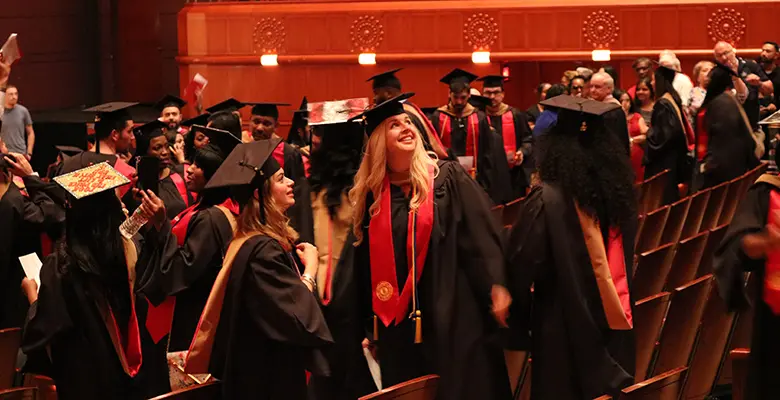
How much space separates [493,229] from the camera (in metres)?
4.92

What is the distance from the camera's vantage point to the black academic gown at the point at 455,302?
16.0 ft

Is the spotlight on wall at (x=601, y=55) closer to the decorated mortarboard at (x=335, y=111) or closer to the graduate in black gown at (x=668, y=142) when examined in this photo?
the graduate in black gown at (x=668, y=142)

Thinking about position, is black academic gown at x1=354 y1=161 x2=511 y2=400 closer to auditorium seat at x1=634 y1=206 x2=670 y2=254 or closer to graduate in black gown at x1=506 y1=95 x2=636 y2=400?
graduate in black gown at x1=506 y1=95 x2=636 y2=400

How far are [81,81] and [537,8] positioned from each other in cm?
853

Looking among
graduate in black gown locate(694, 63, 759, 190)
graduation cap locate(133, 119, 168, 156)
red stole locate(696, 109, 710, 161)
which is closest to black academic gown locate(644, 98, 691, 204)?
red stole locate(696, 109, 710, 161)

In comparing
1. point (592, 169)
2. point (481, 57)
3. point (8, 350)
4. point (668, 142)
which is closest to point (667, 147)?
point (668, 142)

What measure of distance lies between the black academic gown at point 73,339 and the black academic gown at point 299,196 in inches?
90.5

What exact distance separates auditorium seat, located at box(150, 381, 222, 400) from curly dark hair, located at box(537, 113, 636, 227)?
1867 mm

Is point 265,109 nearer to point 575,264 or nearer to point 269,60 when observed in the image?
point 575,264

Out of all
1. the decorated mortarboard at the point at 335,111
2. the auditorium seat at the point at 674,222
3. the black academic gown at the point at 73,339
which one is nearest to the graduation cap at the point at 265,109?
the decorated mortarboard at the point at 335,111

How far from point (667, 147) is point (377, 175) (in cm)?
674

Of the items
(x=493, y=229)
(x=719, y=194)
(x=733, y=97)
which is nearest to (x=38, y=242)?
(x=493, y=229)

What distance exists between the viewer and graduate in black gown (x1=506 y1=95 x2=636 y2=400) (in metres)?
5.03

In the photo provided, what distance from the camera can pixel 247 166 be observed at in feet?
14.7
